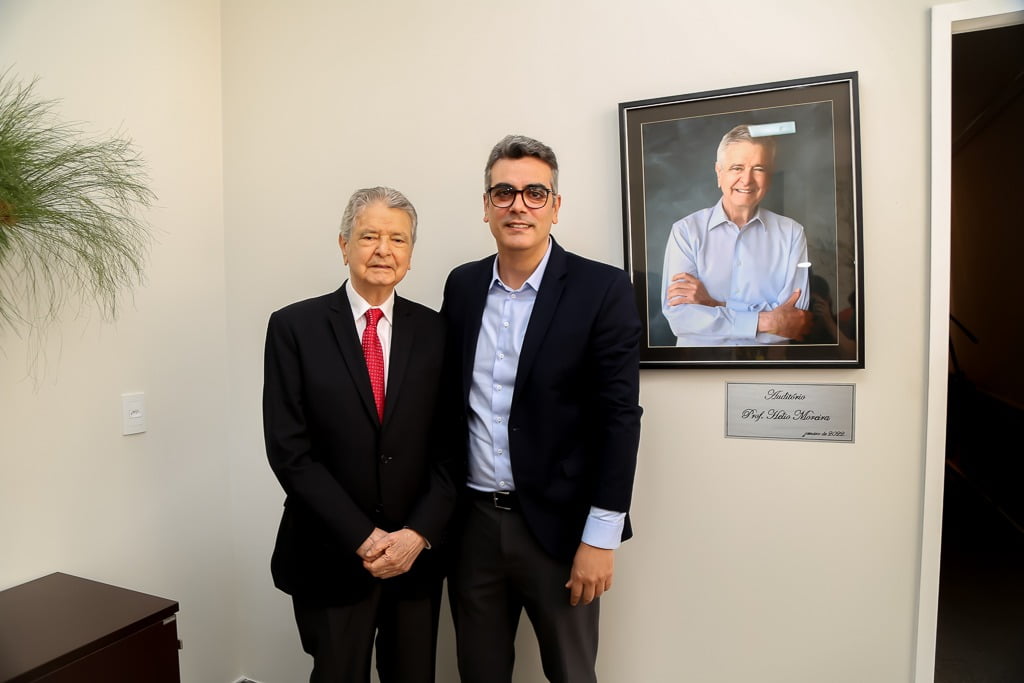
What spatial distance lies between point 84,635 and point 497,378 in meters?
1.16

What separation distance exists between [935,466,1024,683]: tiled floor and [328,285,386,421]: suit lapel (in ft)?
7.97

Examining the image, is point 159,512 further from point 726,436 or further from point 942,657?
point 942,657

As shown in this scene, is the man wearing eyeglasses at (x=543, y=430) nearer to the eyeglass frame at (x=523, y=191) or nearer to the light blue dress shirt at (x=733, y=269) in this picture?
the eyeglass frame at (x=523, y=191)

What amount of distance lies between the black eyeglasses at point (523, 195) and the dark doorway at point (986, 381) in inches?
94.2

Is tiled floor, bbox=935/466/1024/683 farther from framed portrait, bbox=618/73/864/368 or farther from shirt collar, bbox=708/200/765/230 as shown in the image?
shirt collar, bbox=708/200/765/230

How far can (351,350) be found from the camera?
1535 mm

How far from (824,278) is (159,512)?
2.28 meters

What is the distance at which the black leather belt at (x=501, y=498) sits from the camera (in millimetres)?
1561

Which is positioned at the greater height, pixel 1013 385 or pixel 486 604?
pixel 1013 385

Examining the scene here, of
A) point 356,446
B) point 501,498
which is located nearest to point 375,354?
point 356,446

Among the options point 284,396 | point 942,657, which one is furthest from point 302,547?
point 942,657

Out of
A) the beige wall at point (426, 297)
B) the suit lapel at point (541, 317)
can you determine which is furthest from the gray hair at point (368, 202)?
the beige wall at point (426, 297)

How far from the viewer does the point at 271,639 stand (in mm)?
2402

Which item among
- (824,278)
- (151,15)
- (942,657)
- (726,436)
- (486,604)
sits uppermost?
(151,15)
